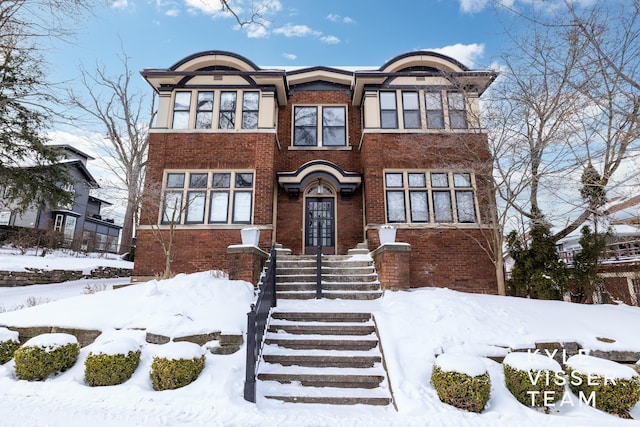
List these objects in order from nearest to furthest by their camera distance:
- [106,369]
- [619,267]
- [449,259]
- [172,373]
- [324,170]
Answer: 1. [172,373]
2. [106,369]
3. [449,259]
4. [324,170]
5. [619,267]

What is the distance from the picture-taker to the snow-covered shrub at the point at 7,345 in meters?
5.49

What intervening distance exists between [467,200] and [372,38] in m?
6.25


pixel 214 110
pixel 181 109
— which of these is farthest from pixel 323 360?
pixel 181 109

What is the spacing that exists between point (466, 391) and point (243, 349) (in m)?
3.32

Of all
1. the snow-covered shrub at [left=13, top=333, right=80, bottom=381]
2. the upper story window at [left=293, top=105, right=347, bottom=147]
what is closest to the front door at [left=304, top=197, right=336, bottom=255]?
the upper story window at [left=293, top=105, right=347, bottom=147]

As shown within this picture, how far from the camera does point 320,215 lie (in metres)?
12.3

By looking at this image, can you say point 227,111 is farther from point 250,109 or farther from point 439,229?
point 439,229

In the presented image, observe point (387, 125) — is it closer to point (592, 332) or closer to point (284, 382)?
point (592, 332)

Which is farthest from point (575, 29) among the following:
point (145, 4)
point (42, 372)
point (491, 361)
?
point (42, 372)

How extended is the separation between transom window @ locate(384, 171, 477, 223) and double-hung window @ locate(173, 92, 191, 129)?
7.38m

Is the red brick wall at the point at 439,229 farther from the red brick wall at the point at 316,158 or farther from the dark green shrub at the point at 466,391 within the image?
the dark green shrub at the point at 466,391

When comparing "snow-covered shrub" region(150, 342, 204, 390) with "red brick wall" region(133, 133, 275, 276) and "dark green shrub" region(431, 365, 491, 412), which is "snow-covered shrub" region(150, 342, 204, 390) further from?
"red brick wall" region(133, 133, 275, 276)

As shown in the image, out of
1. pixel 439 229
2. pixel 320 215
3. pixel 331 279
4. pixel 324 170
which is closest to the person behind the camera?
pixel 331 279

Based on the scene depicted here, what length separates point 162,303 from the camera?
651 cm
